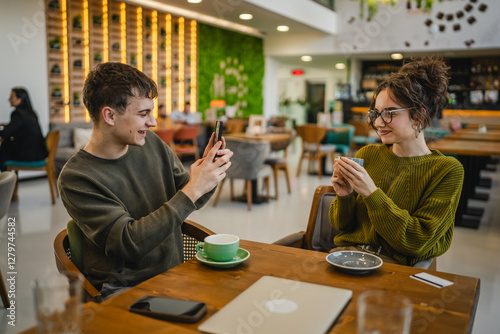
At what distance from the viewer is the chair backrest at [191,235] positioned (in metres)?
1.88

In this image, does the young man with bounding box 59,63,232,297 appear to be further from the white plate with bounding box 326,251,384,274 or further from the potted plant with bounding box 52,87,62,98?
the potted plant with bounding box 52,87,62,98

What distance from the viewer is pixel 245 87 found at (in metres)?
12.6

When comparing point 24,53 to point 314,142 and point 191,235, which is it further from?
point 191,235

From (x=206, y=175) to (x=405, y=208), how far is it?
0.84 metres

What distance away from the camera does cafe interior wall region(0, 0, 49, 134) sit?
6727mm

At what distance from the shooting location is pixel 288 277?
131 cm

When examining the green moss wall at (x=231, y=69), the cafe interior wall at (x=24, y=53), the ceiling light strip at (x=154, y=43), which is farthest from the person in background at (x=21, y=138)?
the green moss wall at (x=231, y=69)

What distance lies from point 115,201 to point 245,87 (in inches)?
445

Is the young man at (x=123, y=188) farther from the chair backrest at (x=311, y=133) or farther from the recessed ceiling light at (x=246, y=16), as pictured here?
the recessed ceiling light at (x=246, y=16)

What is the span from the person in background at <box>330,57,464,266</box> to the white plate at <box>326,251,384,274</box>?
261 mm

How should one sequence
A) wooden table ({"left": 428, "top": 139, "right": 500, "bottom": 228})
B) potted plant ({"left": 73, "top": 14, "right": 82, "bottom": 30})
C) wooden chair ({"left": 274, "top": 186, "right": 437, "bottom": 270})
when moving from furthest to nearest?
potted plant ({"left": 73, "top": 14, "right": 82, "bottom": 30}) < wooden table ({"left": 428, "top": 139, "right": 500, "bottom": 228}) < wooden chair ({"left": 274, "top": 186, "right": 437, "bottom": 270})

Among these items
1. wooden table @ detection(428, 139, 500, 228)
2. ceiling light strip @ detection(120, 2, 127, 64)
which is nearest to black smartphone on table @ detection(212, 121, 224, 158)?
wooden table @ detection(428, 139, 500, 228)

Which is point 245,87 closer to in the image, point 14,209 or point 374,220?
point 14,209

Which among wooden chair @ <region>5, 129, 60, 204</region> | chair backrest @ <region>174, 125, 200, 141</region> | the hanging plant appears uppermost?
the hanging plant
